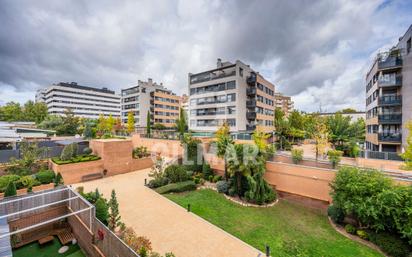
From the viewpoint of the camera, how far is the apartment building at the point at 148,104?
58.4 metres

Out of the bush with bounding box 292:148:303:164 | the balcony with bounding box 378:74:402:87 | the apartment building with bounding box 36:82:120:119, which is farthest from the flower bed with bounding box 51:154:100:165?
the apartment building with bounding box 36:82:120:119

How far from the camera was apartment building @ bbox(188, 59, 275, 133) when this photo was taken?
36.3m

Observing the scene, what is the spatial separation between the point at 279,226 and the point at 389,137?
21763 mm

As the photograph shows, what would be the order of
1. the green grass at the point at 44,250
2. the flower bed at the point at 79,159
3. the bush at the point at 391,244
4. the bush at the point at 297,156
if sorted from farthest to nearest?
1. the flower bed at the point at 79,159
2. the bush at the point at 297,156
3. the green grass at the point at 44,250
4. the bush at the point at 391,244

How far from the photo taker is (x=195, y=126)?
43.5 m

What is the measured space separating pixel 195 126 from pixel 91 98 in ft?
238

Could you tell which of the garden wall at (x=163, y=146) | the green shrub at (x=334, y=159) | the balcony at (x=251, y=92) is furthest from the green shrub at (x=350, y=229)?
the balcony at (x=251, y=92)

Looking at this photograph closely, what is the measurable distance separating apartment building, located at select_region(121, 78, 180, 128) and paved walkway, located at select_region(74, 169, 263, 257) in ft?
148

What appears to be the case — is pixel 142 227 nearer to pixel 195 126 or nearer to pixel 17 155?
pixel 17 155

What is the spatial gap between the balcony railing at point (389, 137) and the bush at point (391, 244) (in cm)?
1861

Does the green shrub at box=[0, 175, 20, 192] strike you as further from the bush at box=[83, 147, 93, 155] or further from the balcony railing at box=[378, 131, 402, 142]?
the balcony railing at box=[378, 131, 402, 142]

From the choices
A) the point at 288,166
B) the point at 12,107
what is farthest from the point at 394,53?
the point at 12,107

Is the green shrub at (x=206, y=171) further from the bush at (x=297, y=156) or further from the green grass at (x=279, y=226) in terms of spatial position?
the bush at (x=297, y=156)

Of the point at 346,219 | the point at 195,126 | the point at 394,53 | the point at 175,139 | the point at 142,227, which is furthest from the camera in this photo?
the point at 195,126
